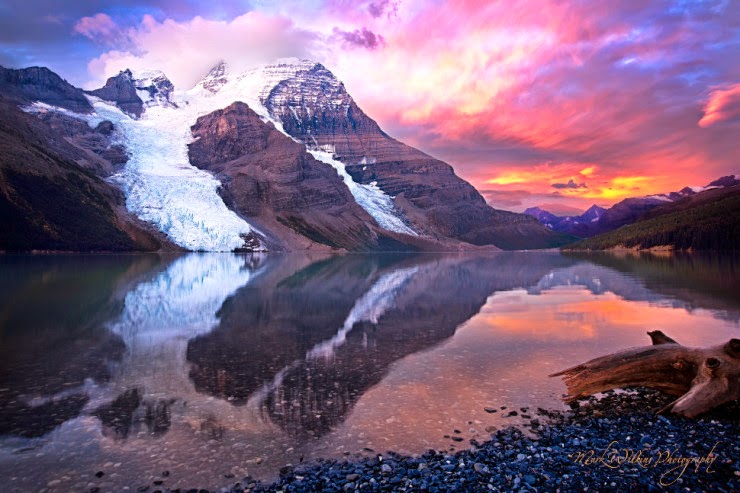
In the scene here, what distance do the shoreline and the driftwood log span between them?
44 cm

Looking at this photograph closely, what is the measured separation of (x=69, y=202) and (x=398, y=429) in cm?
21277

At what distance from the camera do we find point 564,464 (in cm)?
1043

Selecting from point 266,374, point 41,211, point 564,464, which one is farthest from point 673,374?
point 41,211

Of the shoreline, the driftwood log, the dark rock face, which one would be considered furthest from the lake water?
the dark rock face

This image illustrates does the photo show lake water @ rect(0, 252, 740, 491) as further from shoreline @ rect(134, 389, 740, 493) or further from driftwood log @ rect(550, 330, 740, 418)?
driftwood log @ rect(550, 330, 740, 418)

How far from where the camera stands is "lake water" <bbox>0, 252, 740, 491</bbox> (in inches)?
448

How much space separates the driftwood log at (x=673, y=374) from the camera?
43.3 feet

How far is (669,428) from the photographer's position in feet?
40.7

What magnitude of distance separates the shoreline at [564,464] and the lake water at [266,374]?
0.70 meters

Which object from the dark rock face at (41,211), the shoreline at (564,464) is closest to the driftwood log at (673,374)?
the shoreline at (564,464)

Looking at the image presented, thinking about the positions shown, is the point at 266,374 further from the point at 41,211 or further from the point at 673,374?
the point at 41,211

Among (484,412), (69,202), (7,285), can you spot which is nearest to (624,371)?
(484,412)

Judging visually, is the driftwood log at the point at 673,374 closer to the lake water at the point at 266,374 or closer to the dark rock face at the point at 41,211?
the lake water at the point at 266,374

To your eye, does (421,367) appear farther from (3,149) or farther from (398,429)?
(3,149)
